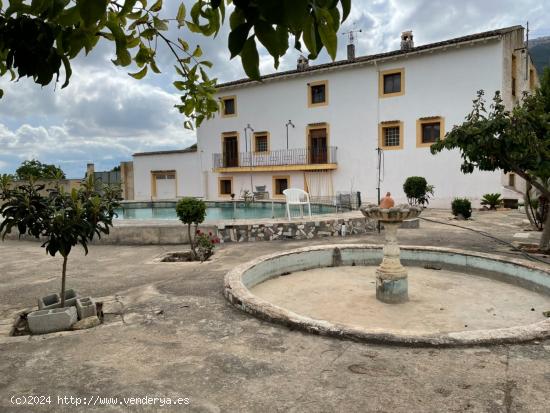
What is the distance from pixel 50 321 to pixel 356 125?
1969 cm

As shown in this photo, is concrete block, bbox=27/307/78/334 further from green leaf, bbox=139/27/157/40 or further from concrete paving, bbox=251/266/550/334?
green leaf, bbox=139/27/157/40

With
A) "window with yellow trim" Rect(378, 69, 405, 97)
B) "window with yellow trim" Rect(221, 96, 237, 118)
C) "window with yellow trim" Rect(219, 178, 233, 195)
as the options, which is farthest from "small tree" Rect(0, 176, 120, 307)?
"window with yellow trim" Rect(221, 96, 237, 118)

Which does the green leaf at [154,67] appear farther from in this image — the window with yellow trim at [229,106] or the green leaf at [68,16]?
the window with yellow trim at [229,106]

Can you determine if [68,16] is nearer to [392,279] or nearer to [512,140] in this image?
[392,279]

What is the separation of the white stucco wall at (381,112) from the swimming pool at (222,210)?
558cm

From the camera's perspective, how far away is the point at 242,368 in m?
3.13

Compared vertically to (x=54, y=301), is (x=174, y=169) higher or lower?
higher

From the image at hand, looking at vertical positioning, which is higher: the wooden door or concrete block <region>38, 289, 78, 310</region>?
the wooden door

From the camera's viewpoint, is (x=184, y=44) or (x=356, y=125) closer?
(x=184, y=44)

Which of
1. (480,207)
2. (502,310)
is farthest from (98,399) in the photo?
(480,207)

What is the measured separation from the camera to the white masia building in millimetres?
18328

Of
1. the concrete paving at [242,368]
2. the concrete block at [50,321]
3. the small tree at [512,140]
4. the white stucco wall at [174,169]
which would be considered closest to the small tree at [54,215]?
the concrete block at [50,321]

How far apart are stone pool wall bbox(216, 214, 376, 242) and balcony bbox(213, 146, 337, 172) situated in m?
12.5

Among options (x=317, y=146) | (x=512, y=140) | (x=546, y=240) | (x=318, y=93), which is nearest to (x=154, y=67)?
(x=512, y=140)
